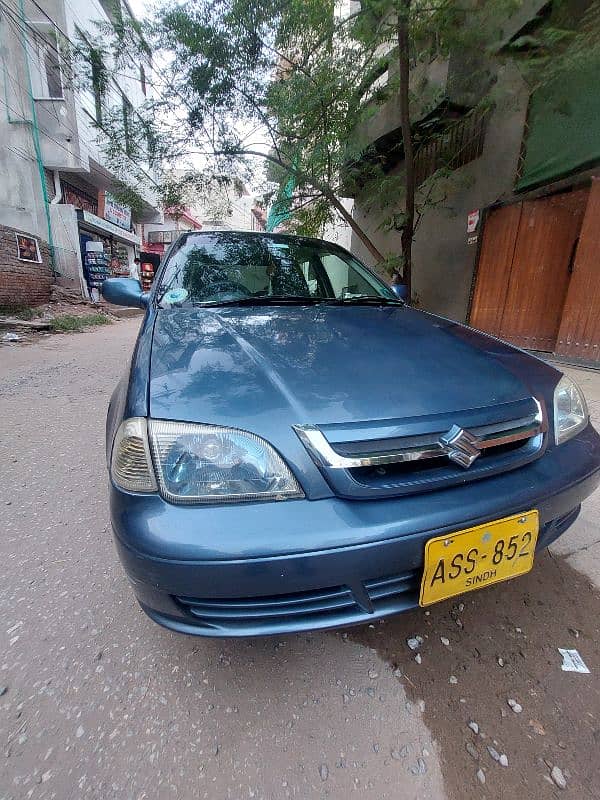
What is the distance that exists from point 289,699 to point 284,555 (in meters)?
0.55

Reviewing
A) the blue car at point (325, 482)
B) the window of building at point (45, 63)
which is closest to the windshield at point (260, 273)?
the blue car at point (325, 482)

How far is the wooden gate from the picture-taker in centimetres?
447

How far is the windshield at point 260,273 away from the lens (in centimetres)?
183

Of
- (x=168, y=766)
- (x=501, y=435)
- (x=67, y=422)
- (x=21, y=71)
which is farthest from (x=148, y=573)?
(x=21, y=71)

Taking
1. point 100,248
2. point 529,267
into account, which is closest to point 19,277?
point 100,248

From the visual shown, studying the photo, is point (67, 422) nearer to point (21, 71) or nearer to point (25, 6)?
point (21, 71)

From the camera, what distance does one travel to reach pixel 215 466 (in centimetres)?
92

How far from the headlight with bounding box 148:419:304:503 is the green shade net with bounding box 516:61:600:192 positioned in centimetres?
498

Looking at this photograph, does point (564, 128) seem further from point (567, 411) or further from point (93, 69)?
point (93, 69)

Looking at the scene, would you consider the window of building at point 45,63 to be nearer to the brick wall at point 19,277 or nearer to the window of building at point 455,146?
the brick wall at point 19,277

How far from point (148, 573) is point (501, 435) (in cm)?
98

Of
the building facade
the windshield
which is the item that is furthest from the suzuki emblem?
the building facade

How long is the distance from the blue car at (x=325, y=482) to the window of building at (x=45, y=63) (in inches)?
530

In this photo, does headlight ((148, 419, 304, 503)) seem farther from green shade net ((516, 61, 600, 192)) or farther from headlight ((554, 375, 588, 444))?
green shade net ((516, 61, 600, 192))
